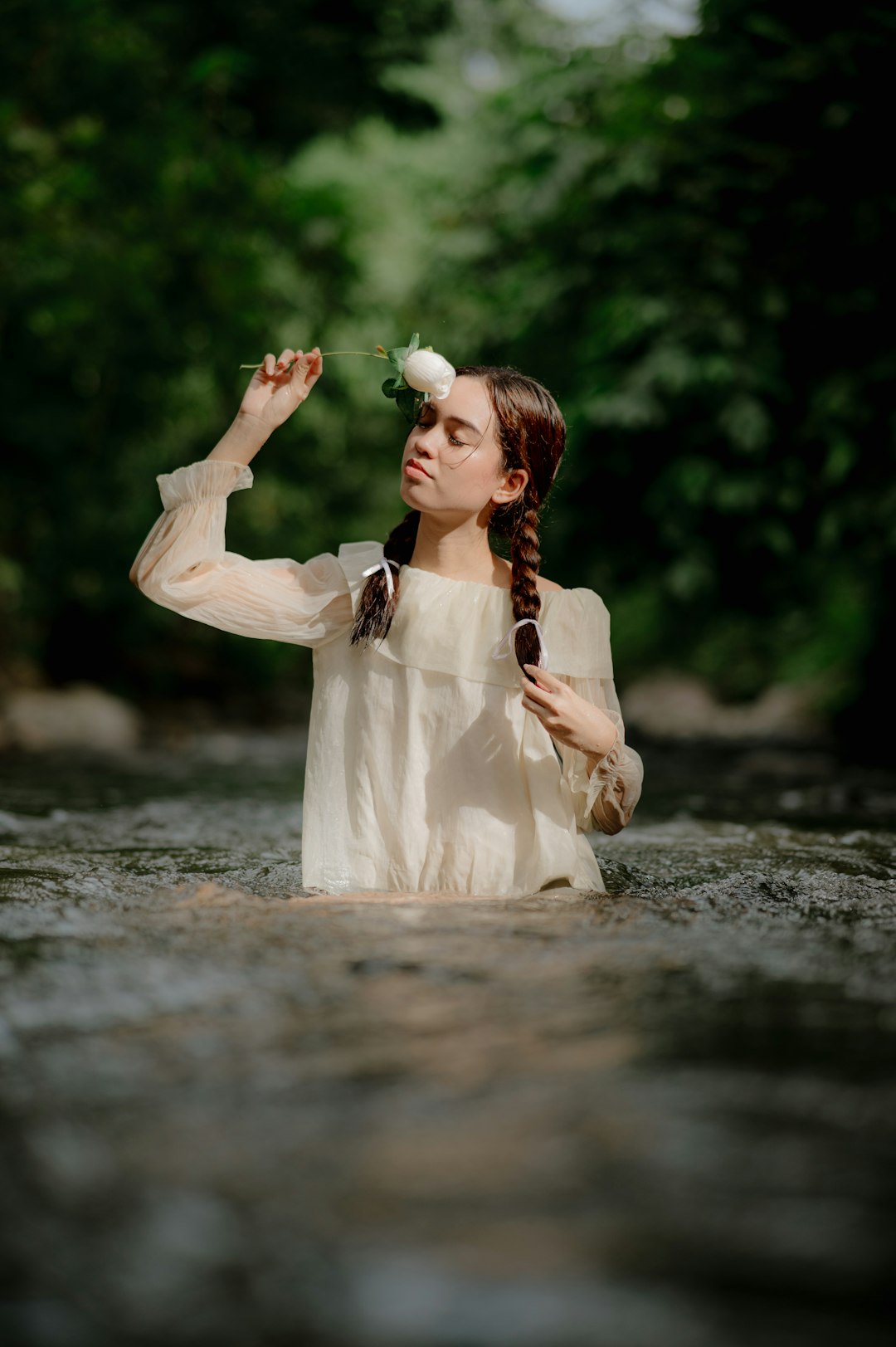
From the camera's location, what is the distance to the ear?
3.36m

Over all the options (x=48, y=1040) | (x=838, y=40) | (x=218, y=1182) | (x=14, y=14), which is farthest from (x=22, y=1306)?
(x=14, y=14)

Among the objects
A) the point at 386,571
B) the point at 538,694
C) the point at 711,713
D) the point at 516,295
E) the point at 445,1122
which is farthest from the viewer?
the point at 711,713

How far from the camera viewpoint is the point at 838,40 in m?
7.77

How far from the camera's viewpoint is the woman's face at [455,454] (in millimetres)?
3244

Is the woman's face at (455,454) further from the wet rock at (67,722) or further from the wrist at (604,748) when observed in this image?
the wet rock at (67,722)

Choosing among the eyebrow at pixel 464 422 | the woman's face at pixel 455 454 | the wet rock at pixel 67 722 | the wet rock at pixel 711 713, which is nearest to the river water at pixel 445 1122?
the woman's face at pixel 455 454

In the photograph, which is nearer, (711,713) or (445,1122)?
(445,1122)

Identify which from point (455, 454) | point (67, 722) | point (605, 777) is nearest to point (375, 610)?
point (455, 454)

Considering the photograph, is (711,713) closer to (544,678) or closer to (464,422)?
(464,422)

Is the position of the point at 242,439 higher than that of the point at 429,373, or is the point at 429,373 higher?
the point at 429,373

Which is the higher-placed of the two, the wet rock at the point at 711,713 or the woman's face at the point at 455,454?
the woman's face at the point at 455,454

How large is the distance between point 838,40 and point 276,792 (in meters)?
5.23

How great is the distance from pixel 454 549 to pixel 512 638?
0.32m

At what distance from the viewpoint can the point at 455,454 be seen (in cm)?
326
